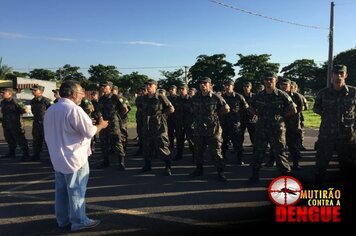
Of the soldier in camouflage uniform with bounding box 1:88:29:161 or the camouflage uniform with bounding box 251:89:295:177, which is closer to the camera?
the camouflage uniform with bounding box 251:89:295:177

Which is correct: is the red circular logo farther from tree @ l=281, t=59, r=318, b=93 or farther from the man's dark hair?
tree @ l=281, t=59, r=318, b=93

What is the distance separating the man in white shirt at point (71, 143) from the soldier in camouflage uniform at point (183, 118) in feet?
16.7

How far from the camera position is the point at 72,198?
4352 mm

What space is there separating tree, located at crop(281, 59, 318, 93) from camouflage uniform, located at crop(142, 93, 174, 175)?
5820 centimetres

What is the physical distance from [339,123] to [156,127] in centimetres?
357

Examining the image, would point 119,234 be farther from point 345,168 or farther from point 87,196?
point 345,168

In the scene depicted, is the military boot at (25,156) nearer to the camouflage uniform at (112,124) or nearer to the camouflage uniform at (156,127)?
the camouflage uniform at (112,124)

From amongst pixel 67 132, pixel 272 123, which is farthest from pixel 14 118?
pixel 272 123

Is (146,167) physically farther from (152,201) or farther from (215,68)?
(215,68)

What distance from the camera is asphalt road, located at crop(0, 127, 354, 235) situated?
4492mm

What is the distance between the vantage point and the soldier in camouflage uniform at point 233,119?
872 centimetres

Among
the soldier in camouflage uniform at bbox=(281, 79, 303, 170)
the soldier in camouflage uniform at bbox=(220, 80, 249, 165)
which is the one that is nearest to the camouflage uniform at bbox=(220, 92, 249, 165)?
the soldier in camouflage uniform at bbox=(220, 80, 249, 165)

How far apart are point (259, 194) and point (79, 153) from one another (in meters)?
3.12

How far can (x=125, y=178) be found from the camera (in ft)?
23.6
